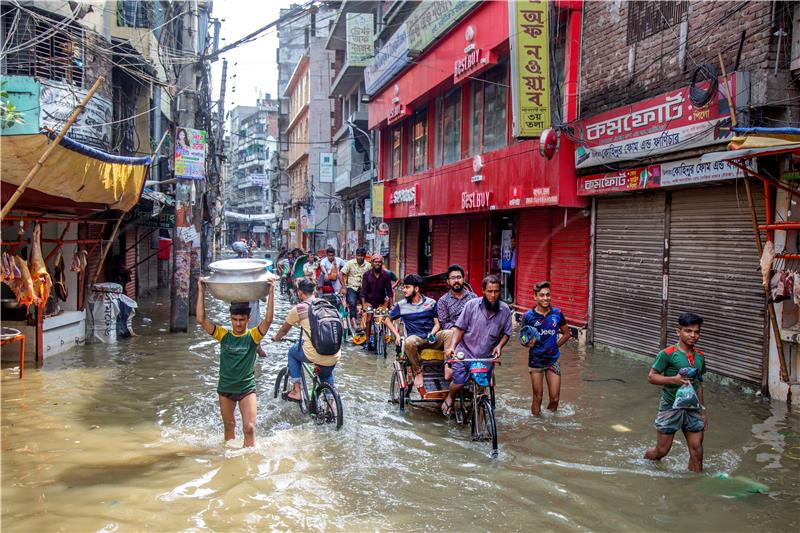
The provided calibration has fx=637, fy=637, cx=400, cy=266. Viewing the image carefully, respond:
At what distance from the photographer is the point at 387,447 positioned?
663 centimetres

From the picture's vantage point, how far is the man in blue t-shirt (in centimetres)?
765

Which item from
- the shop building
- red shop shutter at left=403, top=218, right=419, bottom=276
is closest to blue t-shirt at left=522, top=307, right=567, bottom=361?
the shop building

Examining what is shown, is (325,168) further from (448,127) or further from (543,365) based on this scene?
(543,365)

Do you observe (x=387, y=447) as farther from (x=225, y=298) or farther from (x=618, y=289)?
(x=618, y=289)

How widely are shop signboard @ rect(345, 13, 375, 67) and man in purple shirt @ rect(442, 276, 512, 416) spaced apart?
25.3 meters

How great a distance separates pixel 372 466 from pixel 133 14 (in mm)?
17348

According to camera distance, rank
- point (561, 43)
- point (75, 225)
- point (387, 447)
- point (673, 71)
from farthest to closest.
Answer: point (561, 43) → point (75, 225) → point (673, 71) → point (387, 447)

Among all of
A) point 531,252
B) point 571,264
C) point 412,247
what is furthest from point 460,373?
point 412,247

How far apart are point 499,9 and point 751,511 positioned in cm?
1308

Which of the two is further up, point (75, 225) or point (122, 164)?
point (122, 164)

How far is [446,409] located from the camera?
24.9 ft

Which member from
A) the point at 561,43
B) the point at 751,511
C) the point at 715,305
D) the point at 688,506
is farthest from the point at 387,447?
the point at 561,43

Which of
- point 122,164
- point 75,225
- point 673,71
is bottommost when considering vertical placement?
point 75,225

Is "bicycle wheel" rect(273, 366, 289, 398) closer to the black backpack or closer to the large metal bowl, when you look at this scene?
the black backpack
